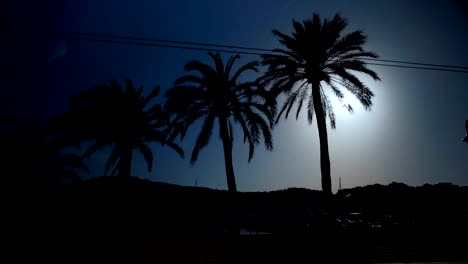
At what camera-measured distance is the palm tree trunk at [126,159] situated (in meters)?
23.1

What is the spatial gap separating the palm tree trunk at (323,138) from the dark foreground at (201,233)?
224cm

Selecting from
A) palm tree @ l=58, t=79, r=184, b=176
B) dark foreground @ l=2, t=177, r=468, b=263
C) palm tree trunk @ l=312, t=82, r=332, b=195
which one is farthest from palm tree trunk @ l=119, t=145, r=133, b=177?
palm tree trunk @ l=312, t=82, r=332, b=195

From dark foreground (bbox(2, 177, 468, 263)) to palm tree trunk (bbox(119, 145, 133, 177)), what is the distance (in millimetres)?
5908

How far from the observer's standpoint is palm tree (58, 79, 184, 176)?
2128 centimetres

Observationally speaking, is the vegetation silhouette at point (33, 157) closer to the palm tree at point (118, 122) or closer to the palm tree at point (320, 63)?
the palm tree at point (118, 122)

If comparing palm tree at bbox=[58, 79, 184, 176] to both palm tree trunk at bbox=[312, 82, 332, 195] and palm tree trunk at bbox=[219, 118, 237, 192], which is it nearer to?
palm tree trunk at bbox=[219, 118, 237, 192]

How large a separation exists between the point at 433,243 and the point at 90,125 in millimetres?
19254

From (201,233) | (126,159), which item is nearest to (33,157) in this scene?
(126,159)

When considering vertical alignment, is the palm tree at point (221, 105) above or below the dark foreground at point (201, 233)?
above

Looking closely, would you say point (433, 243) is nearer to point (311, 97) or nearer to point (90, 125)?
point (311, 97)

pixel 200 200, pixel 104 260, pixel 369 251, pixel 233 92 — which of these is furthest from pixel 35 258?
pixel 233 92

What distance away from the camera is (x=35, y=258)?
9578 millimetres

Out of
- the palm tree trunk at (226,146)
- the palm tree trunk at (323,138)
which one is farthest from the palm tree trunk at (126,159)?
the palm tree trunk at (323,138)

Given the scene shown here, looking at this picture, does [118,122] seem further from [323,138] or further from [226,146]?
[323,138]
